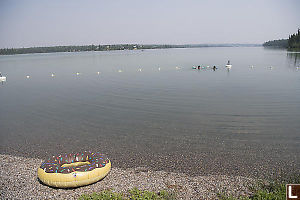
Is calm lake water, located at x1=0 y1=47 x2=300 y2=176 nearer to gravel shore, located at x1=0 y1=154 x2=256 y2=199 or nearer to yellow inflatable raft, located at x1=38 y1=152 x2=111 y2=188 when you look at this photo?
gravel shore, located at x1=0 y1=154 x2=256 y2=199

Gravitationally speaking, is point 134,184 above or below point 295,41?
below

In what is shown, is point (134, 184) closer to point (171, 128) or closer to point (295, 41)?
point (171, 128)

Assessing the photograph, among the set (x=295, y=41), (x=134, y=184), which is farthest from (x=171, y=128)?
(x=295, y=41)

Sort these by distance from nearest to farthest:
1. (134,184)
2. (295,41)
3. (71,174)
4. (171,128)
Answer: (71,174) < (134,184) < (171,128) < (295,41)

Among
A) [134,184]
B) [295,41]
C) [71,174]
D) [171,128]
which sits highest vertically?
[295,41]

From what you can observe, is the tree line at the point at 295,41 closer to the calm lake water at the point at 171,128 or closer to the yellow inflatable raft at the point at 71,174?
the calm lake water at the point at 171,128

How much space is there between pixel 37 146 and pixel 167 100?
1453cm

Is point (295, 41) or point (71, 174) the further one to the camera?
point (295, 41)

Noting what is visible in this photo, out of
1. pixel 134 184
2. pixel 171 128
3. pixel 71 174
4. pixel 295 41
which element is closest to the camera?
pixel 71 174

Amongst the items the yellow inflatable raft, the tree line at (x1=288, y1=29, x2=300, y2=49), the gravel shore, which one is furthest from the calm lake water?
the tree line at (x1=288, y1=29, x2=300, y2=49)

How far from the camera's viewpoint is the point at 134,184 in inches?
374

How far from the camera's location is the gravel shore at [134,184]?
8797 millimetres

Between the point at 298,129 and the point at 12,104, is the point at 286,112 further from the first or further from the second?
the point at 12,104

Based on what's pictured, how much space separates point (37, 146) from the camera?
48.4 ft
